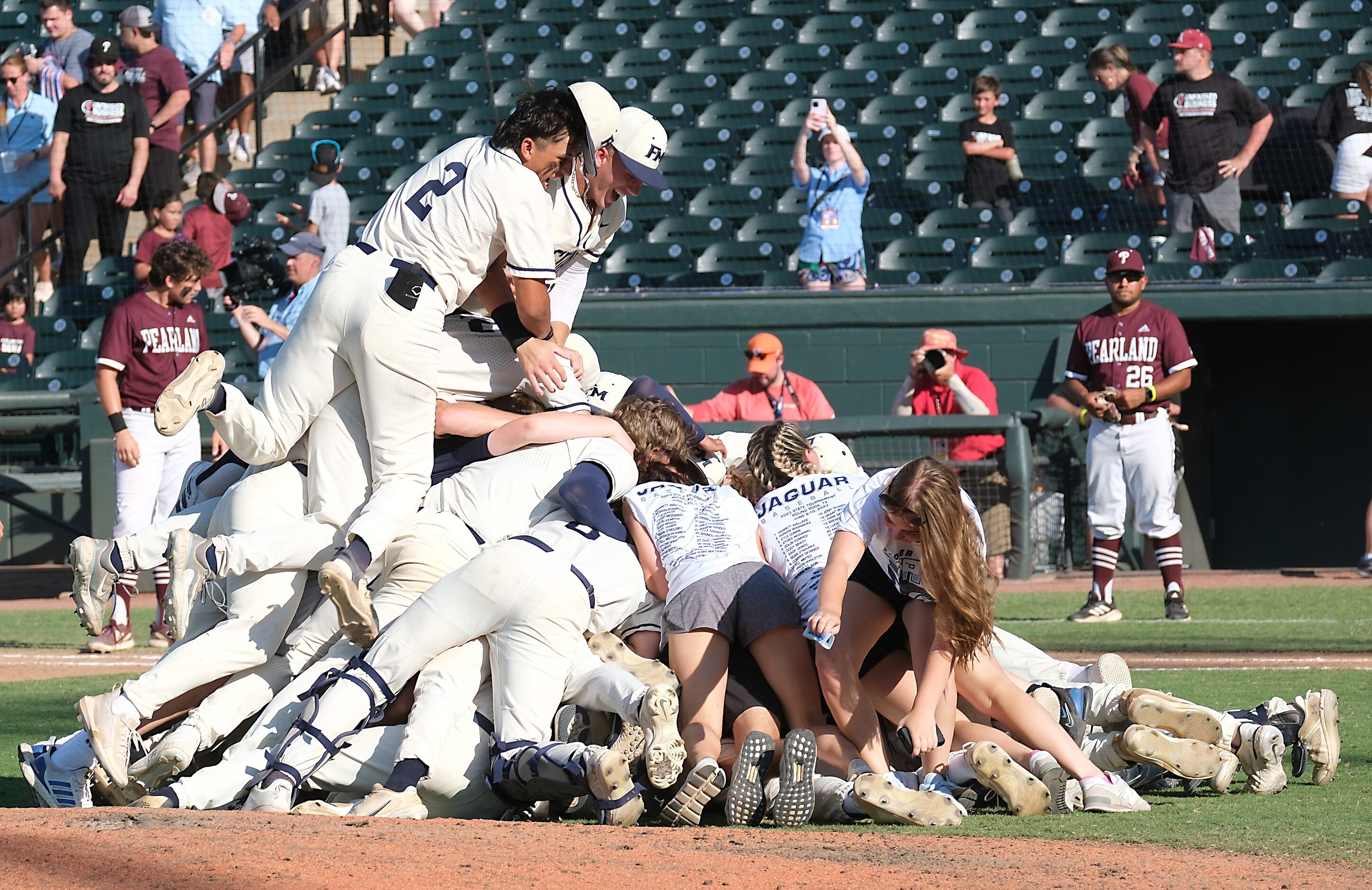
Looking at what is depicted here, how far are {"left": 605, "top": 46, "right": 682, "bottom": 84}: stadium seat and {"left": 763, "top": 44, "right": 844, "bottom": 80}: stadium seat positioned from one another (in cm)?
90

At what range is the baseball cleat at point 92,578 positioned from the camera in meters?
5.61

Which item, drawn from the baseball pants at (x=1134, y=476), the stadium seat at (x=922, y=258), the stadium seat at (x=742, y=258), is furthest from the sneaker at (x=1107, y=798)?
the stadium seat at (x=742, y=258)

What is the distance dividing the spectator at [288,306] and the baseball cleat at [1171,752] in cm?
582

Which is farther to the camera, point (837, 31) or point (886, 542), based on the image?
point (837, 31)

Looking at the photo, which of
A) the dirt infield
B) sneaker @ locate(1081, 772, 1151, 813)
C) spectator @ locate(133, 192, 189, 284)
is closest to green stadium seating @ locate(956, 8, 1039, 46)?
spectator @ locate(133, 192, 189, 284)

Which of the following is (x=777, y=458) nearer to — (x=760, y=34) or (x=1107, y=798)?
(x=1107, y=798)

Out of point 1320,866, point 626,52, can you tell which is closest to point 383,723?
point 1320,866

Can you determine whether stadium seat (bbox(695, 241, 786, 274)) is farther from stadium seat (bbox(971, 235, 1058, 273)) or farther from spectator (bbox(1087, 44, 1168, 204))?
spectator (bbox(1087, 44, 1168, 204))

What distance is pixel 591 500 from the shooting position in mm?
5273

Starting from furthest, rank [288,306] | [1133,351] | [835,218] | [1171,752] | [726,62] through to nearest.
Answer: [726,62] < [835,218] < [288,306] < [1133,351] < [1171,752]

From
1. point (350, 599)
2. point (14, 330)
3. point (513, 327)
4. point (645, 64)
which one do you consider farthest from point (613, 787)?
point (645, 64)

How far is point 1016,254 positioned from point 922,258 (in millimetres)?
758

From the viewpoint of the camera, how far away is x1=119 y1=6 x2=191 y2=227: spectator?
A: 14398 millimetres

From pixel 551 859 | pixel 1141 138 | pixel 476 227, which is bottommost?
pixel 551 859
